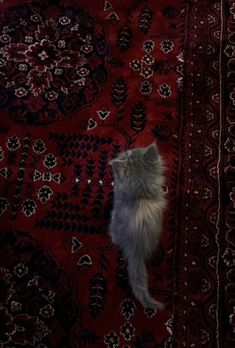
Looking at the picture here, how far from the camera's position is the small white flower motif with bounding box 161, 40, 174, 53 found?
1.90m

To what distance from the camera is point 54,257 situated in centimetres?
154

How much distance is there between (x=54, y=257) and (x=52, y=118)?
1.80 feet

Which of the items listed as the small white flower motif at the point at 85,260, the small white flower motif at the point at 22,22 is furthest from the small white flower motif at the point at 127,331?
the small white flower motif at the point at 22,22

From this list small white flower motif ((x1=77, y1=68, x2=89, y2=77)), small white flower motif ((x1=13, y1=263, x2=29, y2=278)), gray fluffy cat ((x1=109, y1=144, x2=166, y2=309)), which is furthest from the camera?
small white flower motif ((x1=77, y1=68, x2=89, y2=77))

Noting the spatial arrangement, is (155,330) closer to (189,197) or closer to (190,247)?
(190,247)

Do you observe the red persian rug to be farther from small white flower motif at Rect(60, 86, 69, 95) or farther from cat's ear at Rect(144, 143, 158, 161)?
cat's ear at Rect(144, 143, 158, 161)

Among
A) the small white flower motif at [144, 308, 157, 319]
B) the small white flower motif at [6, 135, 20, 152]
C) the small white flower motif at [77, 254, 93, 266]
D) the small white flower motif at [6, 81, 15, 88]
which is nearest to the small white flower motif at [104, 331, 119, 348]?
the small white flower motif at [144, 308, 157, 319]

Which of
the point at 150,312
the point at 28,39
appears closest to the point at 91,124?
the point at 28,39

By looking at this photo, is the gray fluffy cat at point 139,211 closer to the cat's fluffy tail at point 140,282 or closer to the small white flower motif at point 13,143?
the cat's fluffy tail at point 140,282

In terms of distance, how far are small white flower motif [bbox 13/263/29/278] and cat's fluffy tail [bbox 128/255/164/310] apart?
14.0 inches

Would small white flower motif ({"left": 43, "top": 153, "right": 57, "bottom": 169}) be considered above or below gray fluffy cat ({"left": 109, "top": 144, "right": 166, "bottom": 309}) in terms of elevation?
above

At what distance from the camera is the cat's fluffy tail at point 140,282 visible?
1400mm

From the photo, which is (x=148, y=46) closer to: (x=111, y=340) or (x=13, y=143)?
(x=13, y=143)

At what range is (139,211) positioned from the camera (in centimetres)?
137
